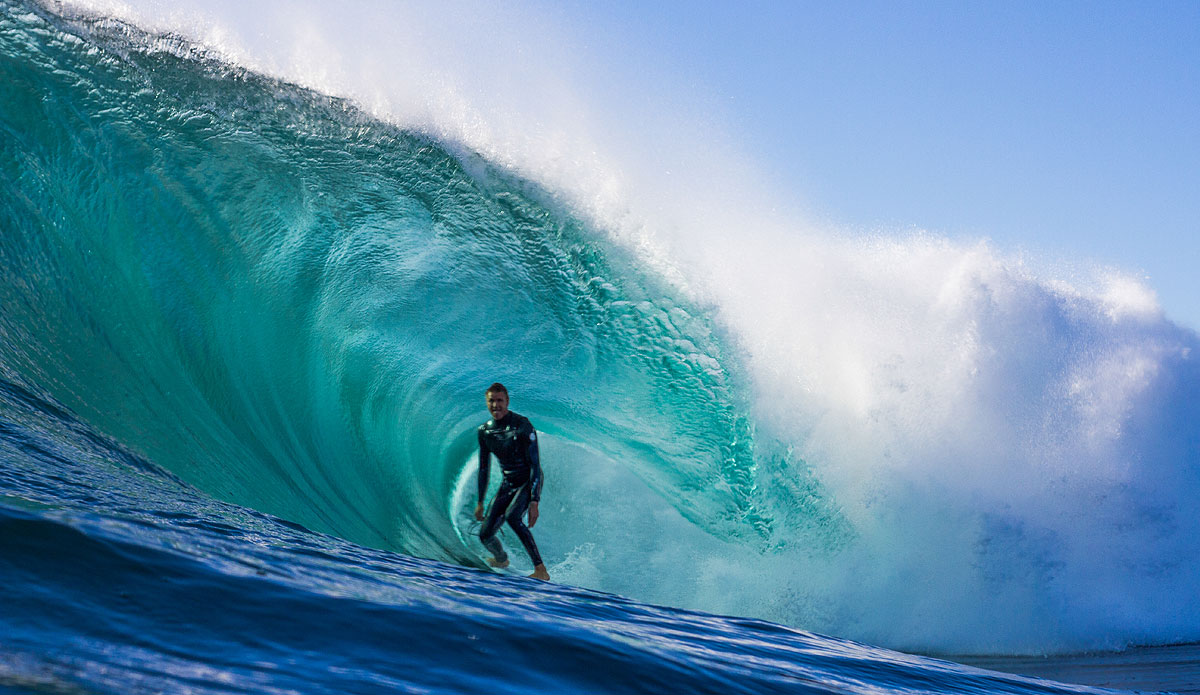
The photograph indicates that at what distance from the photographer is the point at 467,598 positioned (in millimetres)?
2252

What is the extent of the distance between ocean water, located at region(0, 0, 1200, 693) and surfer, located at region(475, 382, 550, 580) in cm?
83

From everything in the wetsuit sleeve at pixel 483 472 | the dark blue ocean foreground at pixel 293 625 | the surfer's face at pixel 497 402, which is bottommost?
the dark blue ocean foreground at pixel 293 625

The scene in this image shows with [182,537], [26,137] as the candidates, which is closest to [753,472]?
[182,537]

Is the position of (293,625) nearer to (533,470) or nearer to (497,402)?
(497,402)

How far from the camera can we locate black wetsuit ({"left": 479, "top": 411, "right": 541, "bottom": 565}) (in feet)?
18.7

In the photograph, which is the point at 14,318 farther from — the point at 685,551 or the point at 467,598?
the point at 685,551

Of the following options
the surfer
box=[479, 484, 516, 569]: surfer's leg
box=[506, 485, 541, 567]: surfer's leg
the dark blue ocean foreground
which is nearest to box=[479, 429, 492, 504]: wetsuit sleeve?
the surfer

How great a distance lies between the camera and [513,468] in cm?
579

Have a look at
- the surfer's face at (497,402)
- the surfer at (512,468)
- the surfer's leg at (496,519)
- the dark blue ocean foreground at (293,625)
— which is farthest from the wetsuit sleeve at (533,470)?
the dark blue ocean foreground at (293,625)

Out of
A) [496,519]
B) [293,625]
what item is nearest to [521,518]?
[496,519]

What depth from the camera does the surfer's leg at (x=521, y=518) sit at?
5836 millimetres

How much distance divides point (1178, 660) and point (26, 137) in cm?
995

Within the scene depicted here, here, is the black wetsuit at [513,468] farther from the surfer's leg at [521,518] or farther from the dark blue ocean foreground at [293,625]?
the dark blue ocean foreground at [293,625]

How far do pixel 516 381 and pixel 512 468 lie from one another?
174cm
